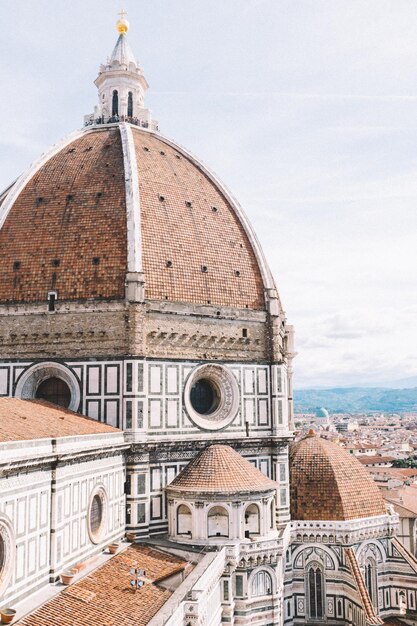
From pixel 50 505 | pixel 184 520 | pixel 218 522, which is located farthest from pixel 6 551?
pixel 218 522

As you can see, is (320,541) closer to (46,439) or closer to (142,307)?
(142,307)

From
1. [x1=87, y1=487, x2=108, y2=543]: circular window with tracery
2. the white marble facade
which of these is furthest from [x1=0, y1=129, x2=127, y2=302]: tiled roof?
[x1=87, y1=487, x2=108, y2=543]: circular window with tracery

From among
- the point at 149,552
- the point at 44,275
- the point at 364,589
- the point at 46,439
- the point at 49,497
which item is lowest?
the point at 364,589

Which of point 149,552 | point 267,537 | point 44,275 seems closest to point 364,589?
point 267,537

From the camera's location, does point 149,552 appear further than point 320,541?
No

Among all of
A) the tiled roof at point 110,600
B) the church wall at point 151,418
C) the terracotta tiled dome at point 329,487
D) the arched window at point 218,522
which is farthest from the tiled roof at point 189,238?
the tiled roof at point 110,600

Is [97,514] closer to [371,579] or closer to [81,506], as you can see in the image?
[81,506]
